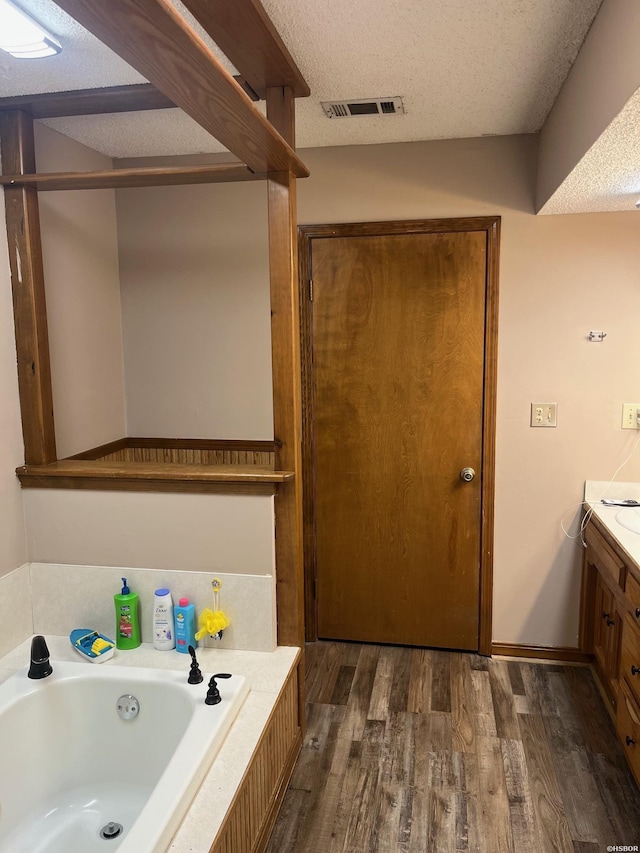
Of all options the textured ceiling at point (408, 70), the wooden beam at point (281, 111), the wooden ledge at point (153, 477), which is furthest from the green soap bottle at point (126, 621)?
the textured ceiling at point (408, 70)

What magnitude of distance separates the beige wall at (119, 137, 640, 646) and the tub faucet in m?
1.36

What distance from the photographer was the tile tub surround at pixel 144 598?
2166mm

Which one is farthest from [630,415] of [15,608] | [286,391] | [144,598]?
[15,608]

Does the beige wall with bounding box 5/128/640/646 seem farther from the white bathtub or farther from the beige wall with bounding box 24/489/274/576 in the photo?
the white bathtub

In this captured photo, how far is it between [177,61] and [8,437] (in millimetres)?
1474

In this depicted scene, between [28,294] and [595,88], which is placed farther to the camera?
[28,294]

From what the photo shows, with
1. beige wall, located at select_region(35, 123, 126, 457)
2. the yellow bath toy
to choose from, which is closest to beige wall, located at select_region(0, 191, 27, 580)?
beige wall, located at select_region(35, 123, 126, 457)

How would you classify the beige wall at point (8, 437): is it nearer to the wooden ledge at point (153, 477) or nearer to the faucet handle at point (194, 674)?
the wooden ledge at point (153, 477)

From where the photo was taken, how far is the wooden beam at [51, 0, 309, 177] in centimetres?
103

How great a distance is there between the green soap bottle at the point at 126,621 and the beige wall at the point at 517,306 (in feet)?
3.56

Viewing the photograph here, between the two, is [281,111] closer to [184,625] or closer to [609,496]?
[184,625]

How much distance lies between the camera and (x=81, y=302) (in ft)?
8.93

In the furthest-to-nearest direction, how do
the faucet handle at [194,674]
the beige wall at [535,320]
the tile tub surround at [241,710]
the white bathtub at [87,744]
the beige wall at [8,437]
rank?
the beige wall at [535,320] → the beige wall at [8,437] → the faucet handle at [194,674] → the white bathtub at [87,744] → the tile tub surround at [241,710]

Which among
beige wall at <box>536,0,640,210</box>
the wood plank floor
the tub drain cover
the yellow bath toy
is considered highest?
beige wall at <box>536,0,640,210</box>
